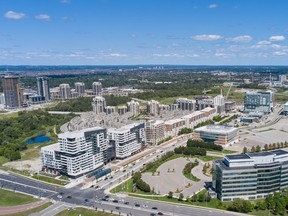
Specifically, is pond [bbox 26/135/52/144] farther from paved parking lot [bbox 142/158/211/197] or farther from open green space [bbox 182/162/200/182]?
open green space [bbox 182/162/200/182]

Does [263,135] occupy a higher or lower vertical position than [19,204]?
higher

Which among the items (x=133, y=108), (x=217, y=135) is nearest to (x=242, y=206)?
(x=217, y=135)

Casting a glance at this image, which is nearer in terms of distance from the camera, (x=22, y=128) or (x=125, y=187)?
(x=125, y=187)

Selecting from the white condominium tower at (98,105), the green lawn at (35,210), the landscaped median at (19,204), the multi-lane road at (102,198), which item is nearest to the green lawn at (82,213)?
the multi-lane road at (102,198)

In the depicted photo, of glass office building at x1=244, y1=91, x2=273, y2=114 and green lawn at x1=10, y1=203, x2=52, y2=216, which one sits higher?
glass office building at x1=244, y1=91, x2=273, y2=114

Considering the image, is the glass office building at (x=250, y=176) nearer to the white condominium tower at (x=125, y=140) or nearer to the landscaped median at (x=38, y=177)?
the white condominium tower at (x=125, y=140)

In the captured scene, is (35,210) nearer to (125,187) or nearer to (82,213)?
(82,213)

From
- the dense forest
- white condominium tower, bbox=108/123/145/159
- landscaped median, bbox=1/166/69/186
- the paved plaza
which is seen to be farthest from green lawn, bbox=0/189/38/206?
the paved plaza
